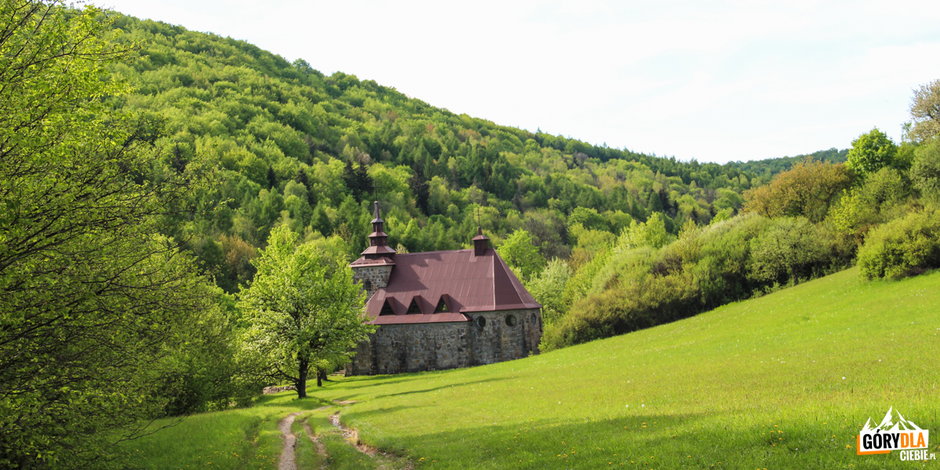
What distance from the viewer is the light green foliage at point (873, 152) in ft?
200

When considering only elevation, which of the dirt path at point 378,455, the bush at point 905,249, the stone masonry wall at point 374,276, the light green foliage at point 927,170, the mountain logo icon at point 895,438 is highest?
the light green foliage at point 927,170

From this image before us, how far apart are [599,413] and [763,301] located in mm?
35749

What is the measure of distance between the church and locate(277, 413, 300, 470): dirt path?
96.1ft

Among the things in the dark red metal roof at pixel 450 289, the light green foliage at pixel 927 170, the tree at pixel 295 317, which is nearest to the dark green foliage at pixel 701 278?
the dark red metal roof at pixel 450 289

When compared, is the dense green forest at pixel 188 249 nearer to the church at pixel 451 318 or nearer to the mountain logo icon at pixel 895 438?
the church at pixel 451 318

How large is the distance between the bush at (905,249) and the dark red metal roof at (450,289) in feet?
92.2

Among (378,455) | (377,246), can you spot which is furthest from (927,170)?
(378,455)

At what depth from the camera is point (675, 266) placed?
59.8 m

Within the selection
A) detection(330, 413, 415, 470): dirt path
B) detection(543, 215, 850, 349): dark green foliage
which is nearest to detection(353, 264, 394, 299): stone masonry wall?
detection(543, 215, 850, 349): dark green foliage

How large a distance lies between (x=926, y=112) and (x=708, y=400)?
6698 centimetres

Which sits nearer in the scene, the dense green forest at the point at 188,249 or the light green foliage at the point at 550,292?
the dense green forest at the point at 188,249

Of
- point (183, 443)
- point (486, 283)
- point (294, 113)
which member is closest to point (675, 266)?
point (486, 283)

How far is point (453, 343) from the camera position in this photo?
58.6 meters

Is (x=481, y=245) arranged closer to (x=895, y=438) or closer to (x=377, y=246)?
(x=377, y=246)
